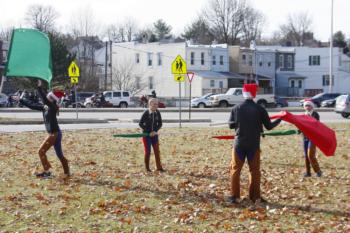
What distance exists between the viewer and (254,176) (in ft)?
33.6

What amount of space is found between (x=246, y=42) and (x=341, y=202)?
101411 mm

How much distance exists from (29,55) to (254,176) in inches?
230

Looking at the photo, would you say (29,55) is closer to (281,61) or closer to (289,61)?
(281,61)

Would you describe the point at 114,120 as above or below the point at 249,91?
below

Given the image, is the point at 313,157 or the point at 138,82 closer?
the point at 313,157

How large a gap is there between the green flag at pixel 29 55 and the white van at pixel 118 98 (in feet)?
146

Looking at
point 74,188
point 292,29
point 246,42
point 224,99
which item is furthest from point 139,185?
point 292,29

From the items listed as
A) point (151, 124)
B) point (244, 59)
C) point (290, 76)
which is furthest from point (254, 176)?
point (290, 76)

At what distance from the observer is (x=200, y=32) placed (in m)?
112

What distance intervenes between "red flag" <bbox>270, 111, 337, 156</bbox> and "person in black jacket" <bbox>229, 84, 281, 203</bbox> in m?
1.32

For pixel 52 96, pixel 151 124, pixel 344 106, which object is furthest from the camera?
pixel 344 106

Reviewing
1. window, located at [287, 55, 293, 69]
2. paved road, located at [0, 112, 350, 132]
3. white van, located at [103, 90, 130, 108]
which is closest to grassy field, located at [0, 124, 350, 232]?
paved road, located at [0, 112, 350, 132]

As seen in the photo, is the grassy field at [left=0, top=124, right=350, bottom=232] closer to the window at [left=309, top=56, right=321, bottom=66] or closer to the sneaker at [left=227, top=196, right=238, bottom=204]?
the sneaker at [left=227, top=196, right=238, bottom=204]

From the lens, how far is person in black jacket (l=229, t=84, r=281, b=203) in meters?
9.98
